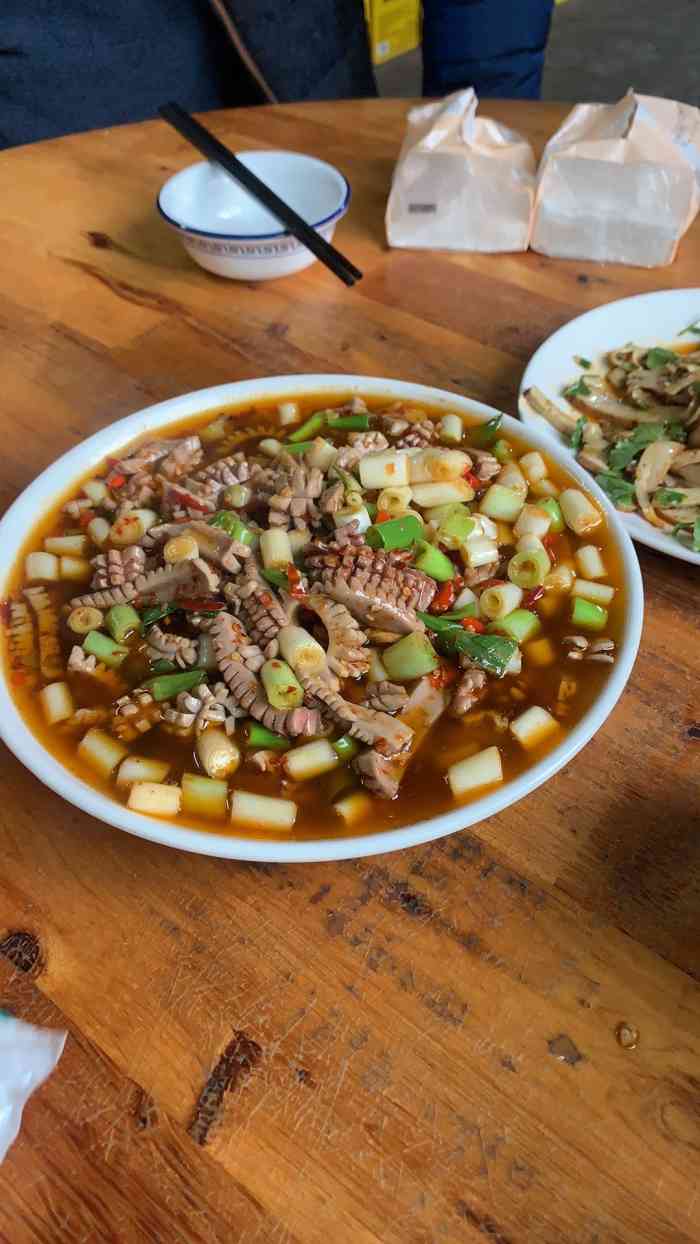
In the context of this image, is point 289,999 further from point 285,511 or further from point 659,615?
point 659,615

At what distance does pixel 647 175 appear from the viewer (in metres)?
1.92

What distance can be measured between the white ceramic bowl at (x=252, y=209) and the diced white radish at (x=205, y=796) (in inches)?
54.0

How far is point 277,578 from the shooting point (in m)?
1.27

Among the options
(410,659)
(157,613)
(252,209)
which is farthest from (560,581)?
(252,209)

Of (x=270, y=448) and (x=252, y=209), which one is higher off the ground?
(x=252, y=209)

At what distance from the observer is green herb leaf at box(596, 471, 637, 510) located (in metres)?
1.47

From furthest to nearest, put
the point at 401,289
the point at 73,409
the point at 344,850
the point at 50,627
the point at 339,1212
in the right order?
the point at 401,289 → the point at 73,409 → the point at 50,627 → the point at 344,850 → the point at 339,1212

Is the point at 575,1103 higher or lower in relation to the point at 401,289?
lower

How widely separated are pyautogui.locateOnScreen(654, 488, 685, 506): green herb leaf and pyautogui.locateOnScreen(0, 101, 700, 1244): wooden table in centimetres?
11

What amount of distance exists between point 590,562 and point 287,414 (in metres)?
0.63

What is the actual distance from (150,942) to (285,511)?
0.66m

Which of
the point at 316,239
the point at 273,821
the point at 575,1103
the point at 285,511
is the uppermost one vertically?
the point at 316,239

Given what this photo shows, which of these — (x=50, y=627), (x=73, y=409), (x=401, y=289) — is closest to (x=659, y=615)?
(x=50, y=627)

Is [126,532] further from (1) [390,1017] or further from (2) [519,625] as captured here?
(1) [390,1017]
